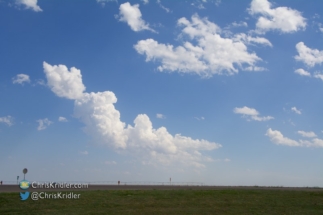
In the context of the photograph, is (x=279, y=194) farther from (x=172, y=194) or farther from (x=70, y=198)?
(x=70, y=198)

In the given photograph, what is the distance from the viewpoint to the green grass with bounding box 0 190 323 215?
1241 inches

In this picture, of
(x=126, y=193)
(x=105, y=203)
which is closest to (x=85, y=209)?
(x=105, y=203)

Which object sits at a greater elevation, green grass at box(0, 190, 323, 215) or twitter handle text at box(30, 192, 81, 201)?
twitter handle text at box(30, 192, 81, 201)

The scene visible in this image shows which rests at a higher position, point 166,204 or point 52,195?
point 52,195

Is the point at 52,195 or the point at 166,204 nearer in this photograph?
the point at 166,204

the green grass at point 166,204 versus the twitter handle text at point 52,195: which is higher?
the twitter handle text at point 52,195

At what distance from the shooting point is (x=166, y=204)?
3484cm

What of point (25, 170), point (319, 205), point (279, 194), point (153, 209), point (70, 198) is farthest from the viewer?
point (279, 194)

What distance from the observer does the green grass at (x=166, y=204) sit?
31.5 metres

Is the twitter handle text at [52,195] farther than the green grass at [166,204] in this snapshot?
Yes

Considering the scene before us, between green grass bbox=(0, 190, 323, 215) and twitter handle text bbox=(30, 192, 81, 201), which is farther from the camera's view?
twitter handle text bbox=(30, 192, 81, 201)

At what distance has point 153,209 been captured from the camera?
32.5 m

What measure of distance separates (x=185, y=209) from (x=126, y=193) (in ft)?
29.5

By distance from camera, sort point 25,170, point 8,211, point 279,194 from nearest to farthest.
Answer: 1. point 8,211
2. point 25,170
3. point 279,194
